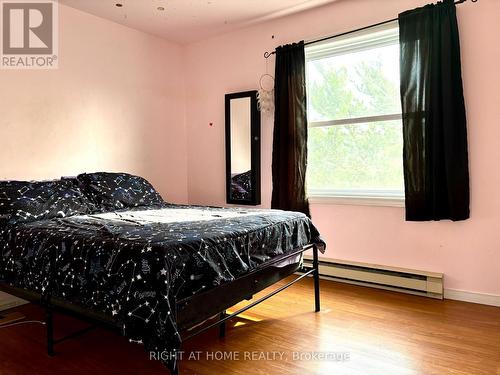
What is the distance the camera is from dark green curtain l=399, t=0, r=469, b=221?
268 cm

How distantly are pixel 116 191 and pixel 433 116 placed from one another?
2.50 m

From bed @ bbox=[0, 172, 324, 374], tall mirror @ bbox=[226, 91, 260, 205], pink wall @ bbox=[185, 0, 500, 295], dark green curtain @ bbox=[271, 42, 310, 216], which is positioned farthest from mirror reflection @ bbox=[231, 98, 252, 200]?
bed @ bbox=[0, 172, 324, 374]

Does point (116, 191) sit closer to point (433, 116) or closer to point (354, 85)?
point (354, 85)

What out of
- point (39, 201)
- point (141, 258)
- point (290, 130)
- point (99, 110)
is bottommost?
point (141, 258)

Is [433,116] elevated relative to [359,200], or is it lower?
elevated

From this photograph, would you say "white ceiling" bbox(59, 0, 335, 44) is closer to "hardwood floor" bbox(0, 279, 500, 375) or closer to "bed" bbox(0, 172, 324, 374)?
"bed" bbox(0, 172, 324, 374)

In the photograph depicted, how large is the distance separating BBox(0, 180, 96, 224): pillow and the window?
6.50 ft

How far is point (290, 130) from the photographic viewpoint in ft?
11.3

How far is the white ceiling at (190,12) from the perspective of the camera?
10.5 ft

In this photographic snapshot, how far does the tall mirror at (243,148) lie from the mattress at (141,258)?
1.30m

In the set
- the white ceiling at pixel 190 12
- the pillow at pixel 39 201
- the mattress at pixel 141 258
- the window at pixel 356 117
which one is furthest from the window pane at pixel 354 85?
the pillow at pixel 39 201

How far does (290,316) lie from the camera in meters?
2.59

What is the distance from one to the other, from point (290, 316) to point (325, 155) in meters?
1.52

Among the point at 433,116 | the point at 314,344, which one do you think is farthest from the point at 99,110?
the point at 433,116
